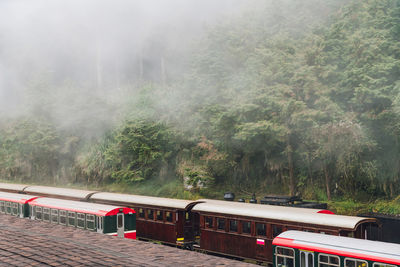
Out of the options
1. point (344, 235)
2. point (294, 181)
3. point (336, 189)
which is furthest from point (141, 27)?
point (344, 235)

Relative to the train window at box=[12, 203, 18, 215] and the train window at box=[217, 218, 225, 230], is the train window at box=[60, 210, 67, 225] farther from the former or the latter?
the train window at box=[217, 218, 225, 230]

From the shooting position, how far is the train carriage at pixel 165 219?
11.7 meters

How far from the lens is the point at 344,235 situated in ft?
27.1

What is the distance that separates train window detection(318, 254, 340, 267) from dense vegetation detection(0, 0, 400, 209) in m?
7.19

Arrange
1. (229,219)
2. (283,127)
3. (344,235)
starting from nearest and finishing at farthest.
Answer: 1. (344,235)
2. (229,219)
3. (283,127)

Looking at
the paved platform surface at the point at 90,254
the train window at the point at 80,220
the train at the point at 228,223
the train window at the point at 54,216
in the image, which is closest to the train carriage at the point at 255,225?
the train at the point at 228,223

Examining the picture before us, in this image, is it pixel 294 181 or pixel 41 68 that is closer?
pixel 294 181

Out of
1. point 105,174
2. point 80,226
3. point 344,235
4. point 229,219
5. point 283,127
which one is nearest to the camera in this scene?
point 344,235

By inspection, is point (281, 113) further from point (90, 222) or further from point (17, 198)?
point (17, 198)

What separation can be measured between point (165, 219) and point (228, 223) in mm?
2291

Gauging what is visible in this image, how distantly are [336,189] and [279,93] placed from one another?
5.00 meters

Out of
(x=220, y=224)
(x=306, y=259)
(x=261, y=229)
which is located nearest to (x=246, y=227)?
(x=261, y=229)

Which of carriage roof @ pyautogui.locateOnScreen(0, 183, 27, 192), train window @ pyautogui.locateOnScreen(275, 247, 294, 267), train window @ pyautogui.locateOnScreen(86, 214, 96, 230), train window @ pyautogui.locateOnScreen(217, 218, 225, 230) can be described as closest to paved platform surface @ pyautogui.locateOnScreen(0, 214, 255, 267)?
train window @ pyautogui.locateOnScreen(275, 247, 294, 267)

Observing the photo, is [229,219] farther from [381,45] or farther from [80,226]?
[381,45]
